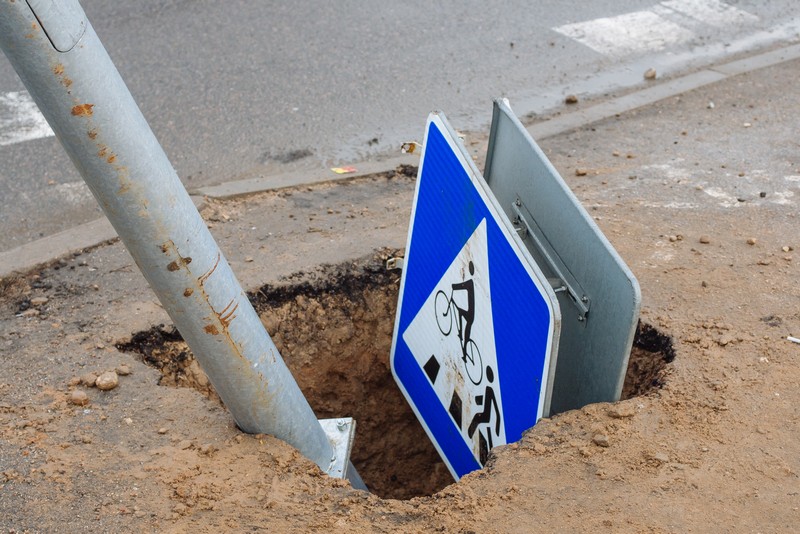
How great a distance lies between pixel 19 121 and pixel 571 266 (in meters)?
4.46

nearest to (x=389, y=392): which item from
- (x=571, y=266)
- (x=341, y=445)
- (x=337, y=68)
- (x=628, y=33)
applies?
(x=341, y=445)

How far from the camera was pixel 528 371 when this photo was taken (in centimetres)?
282

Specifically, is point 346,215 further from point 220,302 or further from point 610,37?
point 610,37

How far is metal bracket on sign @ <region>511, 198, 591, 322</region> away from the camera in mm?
2973

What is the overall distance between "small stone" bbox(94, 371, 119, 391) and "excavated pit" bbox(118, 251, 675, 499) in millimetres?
323

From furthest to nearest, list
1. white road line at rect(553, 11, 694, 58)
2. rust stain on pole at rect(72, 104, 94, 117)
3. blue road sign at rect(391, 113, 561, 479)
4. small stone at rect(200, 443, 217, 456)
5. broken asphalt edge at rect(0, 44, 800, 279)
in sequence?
white road line at rect(553, 11, 694, 58), broken asphalt edge at rect(0, 44, 800, 279), small stone at rect(200, 443, 217, 456), blue road sign at rect(391, 113, 561, 479), rust stain on pole at rect(72, 104, 94, 117)

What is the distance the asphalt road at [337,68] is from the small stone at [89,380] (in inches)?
65.7

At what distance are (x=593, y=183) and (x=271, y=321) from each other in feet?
6.84

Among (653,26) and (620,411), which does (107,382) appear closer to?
(620,411)

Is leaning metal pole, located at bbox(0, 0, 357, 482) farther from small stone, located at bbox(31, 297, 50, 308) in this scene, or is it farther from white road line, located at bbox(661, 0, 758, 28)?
white road line, located at bbox(661, 0, 758, 28)

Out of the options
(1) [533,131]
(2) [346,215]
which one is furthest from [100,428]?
(1) [533,131]

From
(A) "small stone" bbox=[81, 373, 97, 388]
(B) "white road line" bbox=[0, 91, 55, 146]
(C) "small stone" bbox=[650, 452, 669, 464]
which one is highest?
(B) "white road line" bbox=[0, 91, 55, 146]

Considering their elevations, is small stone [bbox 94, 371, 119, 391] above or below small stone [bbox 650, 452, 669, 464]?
above

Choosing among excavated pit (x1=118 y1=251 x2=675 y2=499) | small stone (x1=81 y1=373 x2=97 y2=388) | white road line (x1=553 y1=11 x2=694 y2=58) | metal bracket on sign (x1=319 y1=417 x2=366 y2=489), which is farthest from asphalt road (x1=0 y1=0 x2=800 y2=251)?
metal bracket on sign (x1=319 y1=417 x2=366 y2=489)
